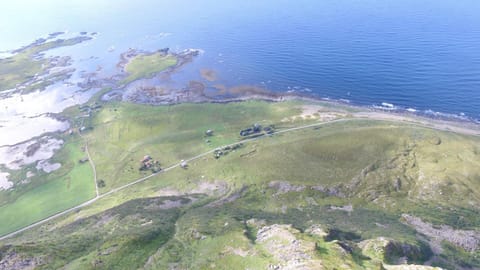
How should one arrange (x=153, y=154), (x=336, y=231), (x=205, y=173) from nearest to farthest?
(x=336, y=231) → (x=205, y=173) → (x=153, y=154)

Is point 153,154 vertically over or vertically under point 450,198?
under

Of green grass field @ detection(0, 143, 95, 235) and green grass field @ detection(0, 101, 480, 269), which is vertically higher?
green grass field @ detection(0, 101, 480, 269)

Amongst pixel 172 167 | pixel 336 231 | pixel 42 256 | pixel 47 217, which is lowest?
pixel 47 217

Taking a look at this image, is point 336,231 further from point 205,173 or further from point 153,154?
point 153,154

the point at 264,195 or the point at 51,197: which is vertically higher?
the point at 264,195

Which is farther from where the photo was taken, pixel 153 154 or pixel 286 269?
pixel 153 154

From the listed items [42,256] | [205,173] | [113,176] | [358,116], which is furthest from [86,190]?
[358,116]

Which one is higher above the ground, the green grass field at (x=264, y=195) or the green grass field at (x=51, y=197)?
the green grass field at (x=264, y=195)

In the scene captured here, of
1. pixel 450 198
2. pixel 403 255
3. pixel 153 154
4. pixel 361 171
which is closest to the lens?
pixel 403 255

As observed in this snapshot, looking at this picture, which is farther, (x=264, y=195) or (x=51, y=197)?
(x=51, y=197)

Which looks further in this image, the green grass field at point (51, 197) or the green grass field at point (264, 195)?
the green grass field at point (51, 197)

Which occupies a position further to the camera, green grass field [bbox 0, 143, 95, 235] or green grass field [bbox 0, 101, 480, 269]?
green grass field [bbox 0, 143, 95, 235]
